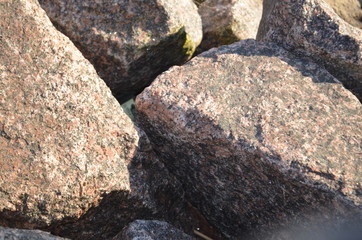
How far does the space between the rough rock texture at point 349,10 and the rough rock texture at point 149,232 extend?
7.13 feet

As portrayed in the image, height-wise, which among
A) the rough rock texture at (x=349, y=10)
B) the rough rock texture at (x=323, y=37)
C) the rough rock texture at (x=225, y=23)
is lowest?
the rough rock texture at (x=225, y=23)

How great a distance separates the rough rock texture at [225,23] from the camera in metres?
3.41

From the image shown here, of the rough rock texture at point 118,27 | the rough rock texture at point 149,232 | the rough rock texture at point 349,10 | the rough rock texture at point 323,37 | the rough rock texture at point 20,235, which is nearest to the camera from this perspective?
the rough rock texture at point 20,235

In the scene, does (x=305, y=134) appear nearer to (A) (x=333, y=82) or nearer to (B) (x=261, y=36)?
(A) (x=333, y=82)

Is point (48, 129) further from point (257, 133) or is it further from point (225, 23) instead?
point (225, 23)

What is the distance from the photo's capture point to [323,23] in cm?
238

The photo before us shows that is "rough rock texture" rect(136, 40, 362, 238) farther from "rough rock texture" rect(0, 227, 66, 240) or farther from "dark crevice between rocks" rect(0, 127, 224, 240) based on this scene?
"rough rock texture" rect(0, 227, 66, 240)

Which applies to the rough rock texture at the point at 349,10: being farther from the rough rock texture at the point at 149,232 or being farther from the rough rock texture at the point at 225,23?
the rough rock texture at the point at 149,232

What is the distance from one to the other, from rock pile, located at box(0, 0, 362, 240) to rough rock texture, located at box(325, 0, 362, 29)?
3.17ft

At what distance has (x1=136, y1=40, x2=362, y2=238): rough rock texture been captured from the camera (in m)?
1.96

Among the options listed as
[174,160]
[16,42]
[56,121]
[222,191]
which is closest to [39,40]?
[16,42]

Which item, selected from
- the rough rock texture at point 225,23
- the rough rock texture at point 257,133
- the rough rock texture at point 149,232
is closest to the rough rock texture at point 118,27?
the rough rock texture at point 257,133

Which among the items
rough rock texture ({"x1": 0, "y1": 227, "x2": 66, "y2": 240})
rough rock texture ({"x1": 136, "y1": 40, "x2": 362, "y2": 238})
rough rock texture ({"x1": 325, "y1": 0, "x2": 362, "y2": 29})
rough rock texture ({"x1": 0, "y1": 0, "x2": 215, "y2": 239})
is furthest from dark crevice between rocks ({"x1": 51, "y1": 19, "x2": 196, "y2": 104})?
rough rock texture ({"x1": 0, "y1": 227, "x2": 66, "y2": 240})

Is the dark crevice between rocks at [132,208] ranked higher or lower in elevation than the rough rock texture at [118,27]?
lower
